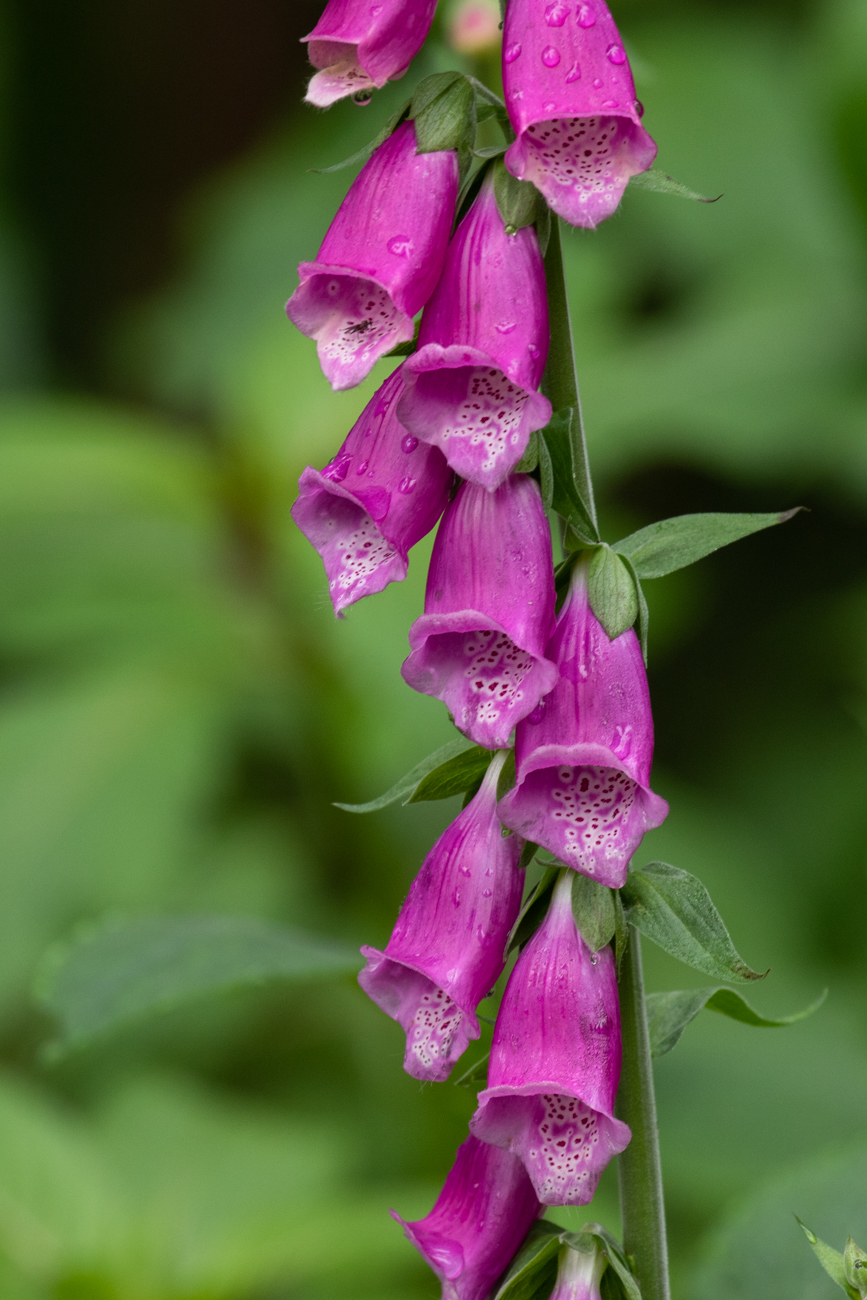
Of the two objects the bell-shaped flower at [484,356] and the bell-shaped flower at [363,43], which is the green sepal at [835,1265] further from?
the bell-shaped flower at [363,43]

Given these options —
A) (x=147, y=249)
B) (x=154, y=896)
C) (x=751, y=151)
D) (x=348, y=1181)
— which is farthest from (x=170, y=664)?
(x=147, y=249)

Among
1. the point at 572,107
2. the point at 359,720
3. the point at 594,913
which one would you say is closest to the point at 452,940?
the point at 594,913

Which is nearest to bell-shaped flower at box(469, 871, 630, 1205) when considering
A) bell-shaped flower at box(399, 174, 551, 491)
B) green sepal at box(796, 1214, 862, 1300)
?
green sepal at box(796, 1214, 862, 1300)

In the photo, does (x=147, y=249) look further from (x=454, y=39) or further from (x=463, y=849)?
(x=463, y=849)

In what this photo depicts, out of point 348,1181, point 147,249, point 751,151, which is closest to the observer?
point 348,1181

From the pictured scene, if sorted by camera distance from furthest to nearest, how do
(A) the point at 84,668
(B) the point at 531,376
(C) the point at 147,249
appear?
1. (C) the point at 147,249
2. (A) the point at 84,668
3. (B) the point at 531,376

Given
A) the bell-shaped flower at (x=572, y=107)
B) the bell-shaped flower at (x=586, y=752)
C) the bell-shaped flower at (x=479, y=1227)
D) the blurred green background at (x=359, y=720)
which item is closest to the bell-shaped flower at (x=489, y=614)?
the bell-shaped flower at (x=586, y=752)
